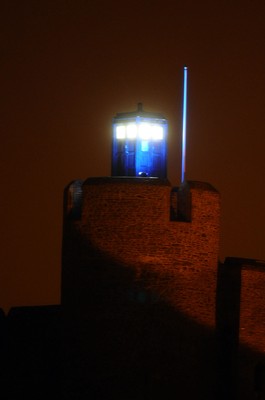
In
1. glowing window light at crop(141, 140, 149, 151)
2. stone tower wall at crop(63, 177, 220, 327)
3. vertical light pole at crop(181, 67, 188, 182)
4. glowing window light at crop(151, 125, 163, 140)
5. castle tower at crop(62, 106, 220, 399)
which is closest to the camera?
castle tower at crop(62, 106, 220, 399)

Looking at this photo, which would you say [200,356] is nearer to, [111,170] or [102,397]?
[102,397]

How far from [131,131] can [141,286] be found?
4.15 m

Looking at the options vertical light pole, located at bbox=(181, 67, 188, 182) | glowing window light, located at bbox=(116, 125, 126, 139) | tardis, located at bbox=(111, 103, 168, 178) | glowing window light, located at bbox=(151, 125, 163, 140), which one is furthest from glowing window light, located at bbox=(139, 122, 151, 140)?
vertical light pole, located at bbox=(181, 67, 188, 182)

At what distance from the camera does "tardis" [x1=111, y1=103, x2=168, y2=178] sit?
1591 centimetres

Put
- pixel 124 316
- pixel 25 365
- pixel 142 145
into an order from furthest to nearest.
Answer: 1. pixel 25 365
2. pixel 142 145
3. pixel 124 316

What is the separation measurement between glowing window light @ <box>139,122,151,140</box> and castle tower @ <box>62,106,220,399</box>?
96.1 inches

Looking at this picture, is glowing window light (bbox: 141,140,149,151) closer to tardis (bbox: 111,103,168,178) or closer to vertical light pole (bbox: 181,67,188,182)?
tardis (bbox: 111,103,168,178)

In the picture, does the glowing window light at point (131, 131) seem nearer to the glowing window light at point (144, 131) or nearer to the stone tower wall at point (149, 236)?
the glowing window light at point (144, 131)

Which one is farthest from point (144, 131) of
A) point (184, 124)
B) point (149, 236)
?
point (149, 236)

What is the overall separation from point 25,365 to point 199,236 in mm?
6489

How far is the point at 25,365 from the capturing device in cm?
1766

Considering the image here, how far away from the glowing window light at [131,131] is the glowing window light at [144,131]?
14 centimetres

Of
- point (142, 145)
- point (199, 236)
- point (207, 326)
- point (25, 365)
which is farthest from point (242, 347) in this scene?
point (25, 365)

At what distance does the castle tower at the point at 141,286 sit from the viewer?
44.0ft
